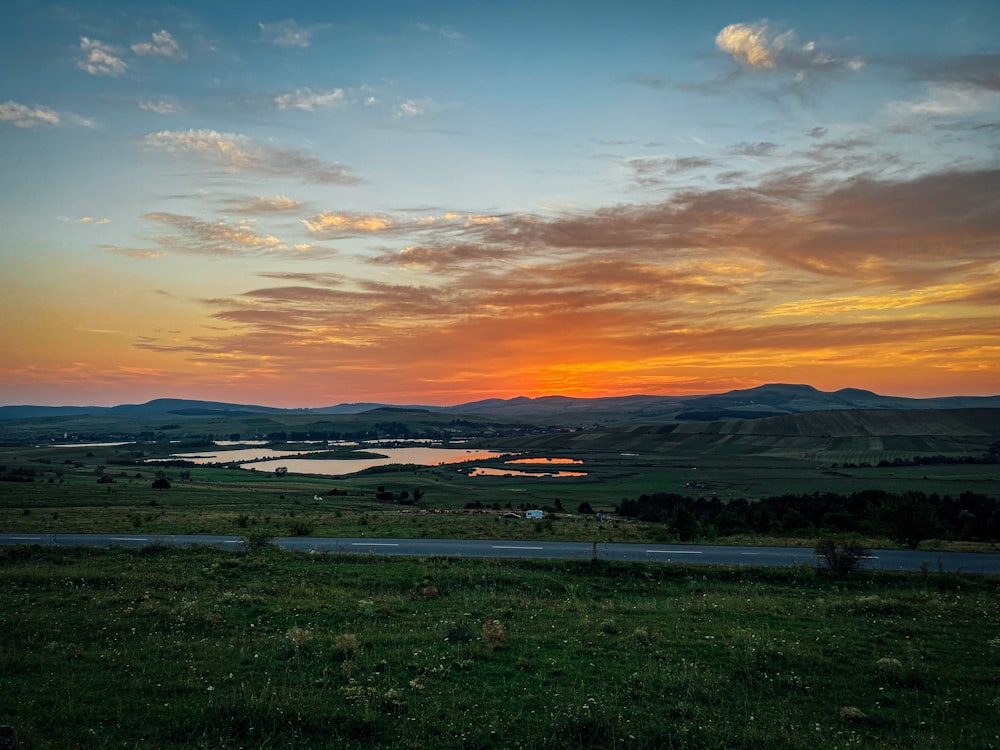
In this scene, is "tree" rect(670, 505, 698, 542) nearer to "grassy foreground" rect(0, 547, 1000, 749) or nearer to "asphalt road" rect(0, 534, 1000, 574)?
"asphalt road" rect(0, 534, 1000, 574)

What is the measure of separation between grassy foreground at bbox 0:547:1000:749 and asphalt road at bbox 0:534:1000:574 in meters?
3.85

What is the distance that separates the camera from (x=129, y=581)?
1964 cm

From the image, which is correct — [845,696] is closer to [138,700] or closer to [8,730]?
[138,700]

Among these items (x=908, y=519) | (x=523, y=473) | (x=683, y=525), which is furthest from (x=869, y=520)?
(x=523, y=473)

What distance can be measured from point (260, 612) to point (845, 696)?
1437 centimetres

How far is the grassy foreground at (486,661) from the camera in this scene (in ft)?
31.4

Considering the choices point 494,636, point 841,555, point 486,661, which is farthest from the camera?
point 841,555

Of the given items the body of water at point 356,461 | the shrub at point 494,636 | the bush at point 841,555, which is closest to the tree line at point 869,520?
the bush at point 841,555

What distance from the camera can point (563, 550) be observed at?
91.8ft

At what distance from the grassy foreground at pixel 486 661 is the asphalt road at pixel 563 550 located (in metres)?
3.85

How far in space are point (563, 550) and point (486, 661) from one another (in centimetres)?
1553

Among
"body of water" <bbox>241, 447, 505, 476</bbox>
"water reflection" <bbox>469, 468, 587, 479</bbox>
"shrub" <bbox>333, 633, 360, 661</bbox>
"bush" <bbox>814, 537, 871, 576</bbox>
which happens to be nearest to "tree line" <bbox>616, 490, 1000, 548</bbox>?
"bush" <bbox>814, 537, 871, 576</bbox>

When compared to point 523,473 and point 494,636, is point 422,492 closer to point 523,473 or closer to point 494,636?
point 523,473

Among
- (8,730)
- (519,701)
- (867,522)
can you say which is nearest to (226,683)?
(8,730)
